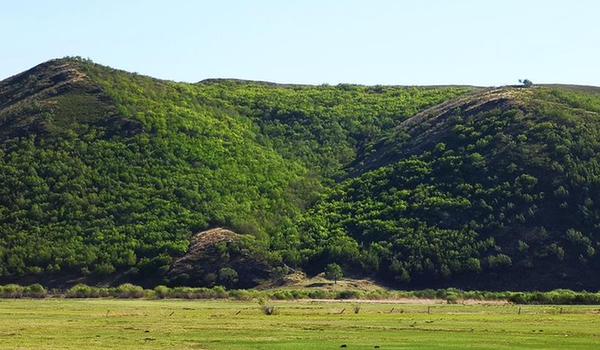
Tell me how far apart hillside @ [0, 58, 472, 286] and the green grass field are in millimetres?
36470

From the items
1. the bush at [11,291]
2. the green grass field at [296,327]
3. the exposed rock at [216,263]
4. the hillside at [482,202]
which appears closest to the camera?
the green grass field at [296,327]

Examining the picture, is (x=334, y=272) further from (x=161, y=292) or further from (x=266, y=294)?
(x=161, y=292)

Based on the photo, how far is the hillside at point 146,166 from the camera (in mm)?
126312

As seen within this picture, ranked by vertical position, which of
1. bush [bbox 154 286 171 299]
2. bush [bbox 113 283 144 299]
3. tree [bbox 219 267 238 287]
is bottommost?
tree [bbox 219 267 238 287]

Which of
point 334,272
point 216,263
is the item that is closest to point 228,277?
point 216,263

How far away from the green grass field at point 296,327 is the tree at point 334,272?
1184 inches

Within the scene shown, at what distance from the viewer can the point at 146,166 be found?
149125mm

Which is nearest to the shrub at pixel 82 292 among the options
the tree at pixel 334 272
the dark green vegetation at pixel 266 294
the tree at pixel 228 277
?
the dark green vegetation at pixel 266 294

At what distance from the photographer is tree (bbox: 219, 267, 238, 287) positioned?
119500mm

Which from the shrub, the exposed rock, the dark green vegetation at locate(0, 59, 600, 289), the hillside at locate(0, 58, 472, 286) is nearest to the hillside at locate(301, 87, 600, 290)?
the dark green vegetation at locate(0, 59, 600, 289)

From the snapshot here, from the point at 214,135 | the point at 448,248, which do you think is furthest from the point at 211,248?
the point at 214,135

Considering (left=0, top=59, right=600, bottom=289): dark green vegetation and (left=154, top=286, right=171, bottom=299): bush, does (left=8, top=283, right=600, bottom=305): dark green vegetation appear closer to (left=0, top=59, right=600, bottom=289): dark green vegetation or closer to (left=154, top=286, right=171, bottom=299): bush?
(left=154, top=286, right=171, bottom=299): bush

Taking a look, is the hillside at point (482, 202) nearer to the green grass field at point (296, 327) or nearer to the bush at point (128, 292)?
the bush at point (128, 292)

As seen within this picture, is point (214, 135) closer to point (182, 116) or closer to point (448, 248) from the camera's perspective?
point (182, 116)
